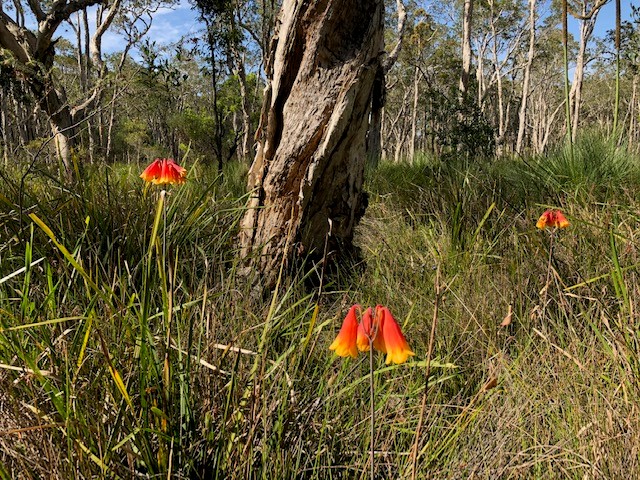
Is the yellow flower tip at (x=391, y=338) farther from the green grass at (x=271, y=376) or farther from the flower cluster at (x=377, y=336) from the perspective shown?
the green grass at (x=271, y=376)

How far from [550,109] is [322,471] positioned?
155 ft

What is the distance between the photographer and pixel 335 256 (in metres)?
2.71

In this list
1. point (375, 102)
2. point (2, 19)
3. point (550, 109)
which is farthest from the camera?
point (550, 109)

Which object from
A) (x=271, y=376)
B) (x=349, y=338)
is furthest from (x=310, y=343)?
(x=349, y=338)

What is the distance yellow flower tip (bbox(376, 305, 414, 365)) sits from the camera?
2.65ft

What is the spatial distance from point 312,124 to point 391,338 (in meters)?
1.84

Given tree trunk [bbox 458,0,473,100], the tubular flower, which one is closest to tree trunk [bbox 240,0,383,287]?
the tubular flower

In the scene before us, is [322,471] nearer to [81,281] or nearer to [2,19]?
[81,281]

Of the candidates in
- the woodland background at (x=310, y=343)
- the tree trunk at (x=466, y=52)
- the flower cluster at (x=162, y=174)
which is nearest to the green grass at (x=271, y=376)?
the woodland background at (x=310, y=343)

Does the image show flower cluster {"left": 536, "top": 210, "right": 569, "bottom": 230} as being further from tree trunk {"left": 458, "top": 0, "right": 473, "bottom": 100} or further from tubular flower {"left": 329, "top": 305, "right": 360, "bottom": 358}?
tree trunk {"left": 458, "top": 0, "right": 473, "bottom": 100}

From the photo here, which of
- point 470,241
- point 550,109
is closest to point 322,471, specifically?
point 470,241

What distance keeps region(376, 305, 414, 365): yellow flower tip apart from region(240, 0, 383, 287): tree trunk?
60.6 inches

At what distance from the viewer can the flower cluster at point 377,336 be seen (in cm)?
80

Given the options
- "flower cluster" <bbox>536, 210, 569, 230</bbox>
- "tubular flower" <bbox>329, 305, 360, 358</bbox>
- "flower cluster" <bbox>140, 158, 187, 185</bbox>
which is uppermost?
"flower cluster" <bbox>140, 158, 187, 185</bbox>
